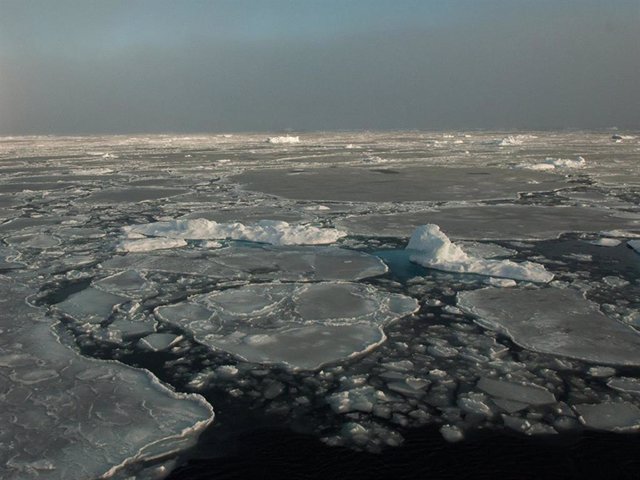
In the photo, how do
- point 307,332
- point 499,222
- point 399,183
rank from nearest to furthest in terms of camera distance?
point 307,332
point 499,222
point 399,183

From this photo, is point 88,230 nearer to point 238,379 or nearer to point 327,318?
point 327,318

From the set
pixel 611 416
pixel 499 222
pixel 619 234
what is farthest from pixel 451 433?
pixel 499 222

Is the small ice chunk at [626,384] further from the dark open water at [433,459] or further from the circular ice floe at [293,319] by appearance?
the circular ice floe at [293,319]

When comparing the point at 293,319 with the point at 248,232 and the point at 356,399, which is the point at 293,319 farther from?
the point at 248,232

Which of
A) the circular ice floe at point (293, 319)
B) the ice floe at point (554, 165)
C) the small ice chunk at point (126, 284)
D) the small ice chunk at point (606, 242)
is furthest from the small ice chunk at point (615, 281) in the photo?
the ice floe at point (554, 165)

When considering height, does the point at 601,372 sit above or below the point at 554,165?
above

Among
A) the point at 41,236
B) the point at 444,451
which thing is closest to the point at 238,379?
the point at 444,451
